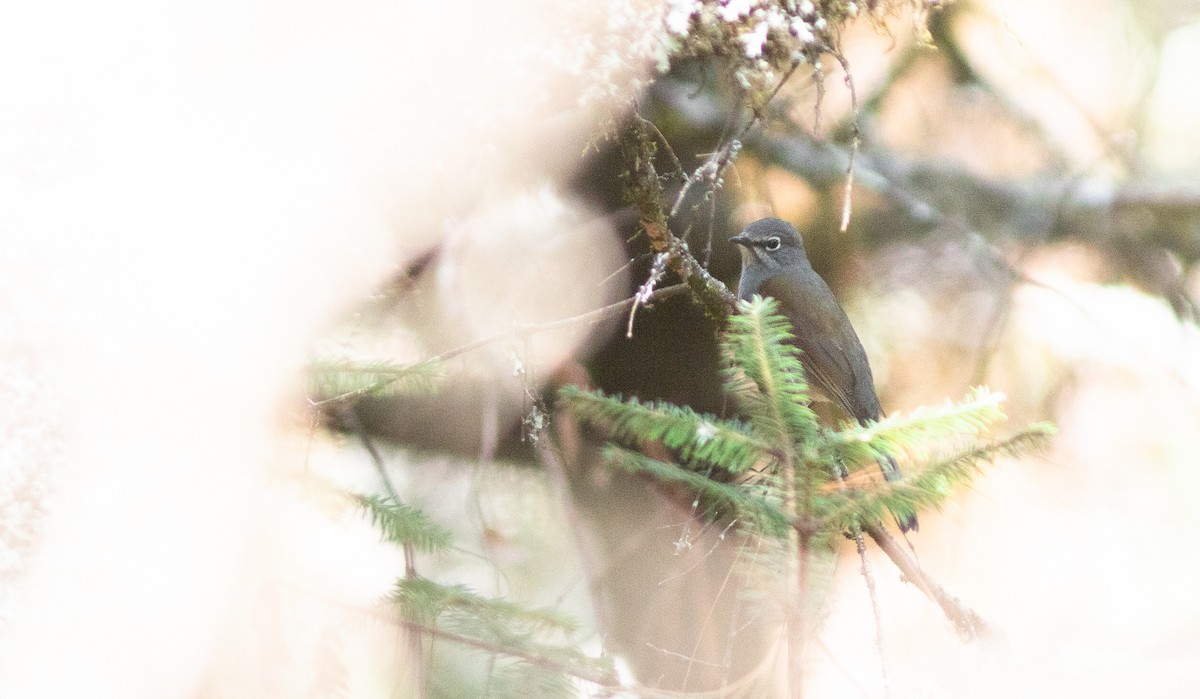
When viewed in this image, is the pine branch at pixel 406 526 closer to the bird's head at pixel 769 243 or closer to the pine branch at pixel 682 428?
the pine branch at pixel 682 428

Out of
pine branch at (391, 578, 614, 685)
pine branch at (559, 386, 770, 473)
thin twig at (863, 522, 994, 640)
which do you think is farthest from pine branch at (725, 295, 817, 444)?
thin twig at (863, 522, 994, 640)

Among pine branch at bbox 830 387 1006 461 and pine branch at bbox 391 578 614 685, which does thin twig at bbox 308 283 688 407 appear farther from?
pine branch at bbox 830 387 1006 461

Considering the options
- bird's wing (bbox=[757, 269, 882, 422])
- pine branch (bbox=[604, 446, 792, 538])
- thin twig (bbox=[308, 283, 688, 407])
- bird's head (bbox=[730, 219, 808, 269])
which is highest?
bird's head (bbox=[730, 219, 808, 269])

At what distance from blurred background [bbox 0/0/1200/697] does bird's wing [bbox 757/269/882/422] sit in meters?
0.20

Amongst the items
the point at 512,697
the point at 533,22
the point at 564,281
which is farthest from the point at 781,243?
the point at 512,697

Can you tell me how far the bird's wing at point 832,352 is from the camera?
2.18m

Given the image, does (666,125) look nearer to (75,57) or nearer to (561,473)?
(561,473)

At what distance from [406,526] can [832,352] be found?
1.38 metres

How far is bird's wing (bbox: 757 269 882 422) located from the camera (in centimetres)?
218

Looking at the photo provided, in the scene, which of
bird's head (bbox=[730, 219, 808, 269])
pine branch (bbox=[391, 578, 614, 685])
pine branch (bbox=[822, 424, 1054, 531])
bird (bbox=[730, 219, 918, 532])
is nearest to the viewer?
pine branch (bbox=[822, 424, 1054, 531])

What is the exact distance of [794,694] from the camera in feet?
2.70

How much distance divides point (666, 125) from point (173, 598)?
1.29m

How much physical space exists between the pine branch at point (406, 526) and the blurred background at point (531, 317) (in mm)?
58

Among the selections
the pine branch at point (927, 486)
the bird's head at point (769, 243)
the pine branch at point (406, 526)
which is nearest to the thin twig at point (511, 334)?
the pine branch at point (406, 526)
